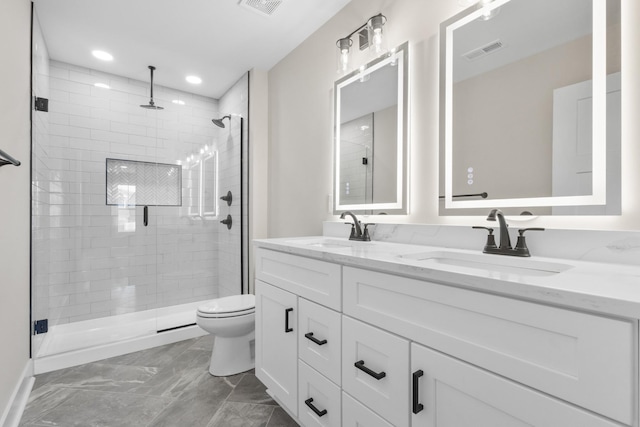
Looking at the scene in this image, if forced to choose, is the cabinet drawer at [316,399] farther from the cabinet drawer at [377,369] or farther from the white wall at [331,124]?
the white wall at [331,124]

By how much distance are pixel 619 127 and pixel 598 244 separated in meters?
0.38

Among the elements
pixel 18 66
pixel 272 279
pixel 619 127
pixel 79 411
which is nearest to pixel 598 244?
pixel 619 127

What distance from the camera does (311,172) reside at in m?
2.34

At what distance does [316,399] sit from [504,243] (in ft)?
3.15

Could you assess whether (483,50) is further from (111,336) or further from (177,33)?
(111,336)

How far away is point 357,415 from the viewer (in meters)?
1.06

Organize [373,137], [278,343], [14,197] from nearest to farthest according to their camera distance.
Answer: [278,343]
[14,197]
[373,137]

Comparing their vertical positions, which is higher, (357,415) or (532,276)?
(532,276)

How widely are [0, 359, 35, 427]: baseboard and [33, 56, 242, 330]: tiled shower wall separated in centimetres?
54

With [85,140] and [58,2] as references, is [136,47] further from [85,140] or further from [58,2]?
[85,140]

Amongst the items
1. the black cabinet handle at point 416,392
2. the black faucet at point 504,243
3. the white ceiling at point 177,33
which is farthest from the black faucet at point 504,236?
the white ceiling at point 177,33

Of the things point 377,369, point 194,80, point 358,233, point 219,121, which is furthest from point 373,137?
point 194,80

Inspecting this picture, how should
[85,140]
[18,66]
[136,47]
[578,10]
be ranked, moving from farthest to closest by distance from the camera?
[85,140]
[136,47]
[18,66]
[578,10]

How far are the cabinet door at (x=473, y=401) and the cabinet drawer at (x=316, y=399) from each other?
0.38m
